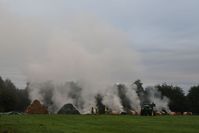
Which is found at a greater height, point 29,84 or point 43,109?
point 29,84

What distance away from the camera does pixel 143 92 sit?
15475cm

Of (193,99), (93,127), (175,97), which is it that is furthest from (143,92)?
(93,127)

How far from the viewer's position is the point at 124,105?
138m

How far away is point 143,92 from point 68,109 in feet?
129

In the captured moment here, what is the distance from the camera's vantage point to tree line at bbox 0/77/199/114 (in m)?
134

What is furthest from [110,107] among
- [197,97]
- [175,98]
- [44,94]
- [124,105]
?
[197,97]

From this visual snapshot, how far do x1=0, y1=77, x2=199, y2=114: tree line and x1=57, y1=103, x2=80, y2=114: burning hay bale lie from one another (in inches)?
642

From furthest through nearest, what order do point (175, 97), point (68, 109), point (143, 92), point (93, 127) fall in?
point (143, 92)
point (175, 97)
point (68, 109)
point (93, 127)

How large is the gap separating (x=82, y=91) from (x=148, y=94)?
25582 millimetres

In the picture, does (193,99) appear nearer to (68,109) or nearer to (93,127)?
(68,109)

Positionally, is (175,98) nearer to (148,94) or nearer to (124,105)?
(148,94)

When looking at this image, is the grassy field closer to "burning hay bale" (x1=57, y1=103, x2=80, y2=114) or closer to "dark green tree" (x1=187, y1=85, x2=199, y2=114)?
"burning hay bale" (x1=57, y1=103, x2=80, y2=114)

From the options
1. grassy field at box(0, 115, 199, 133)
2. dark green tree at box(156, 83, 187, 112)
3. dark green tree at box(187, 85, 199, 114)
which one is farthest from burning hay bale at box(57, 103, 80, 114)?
grassy field at box(0, 115, 199, 133)

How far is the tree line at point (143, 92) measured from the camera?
134 metres
